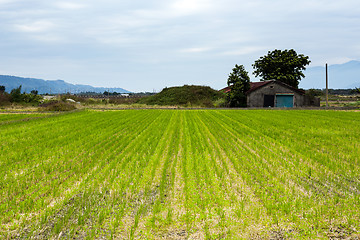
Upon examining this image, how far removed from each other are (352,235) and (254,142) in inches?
301

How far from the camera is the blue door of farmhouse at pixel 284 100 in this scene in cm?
4244

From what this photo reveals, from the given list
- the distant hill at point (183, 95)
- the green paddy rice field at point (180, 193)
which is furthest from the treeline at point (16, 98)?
the green paddy rice field at point (180, 193)

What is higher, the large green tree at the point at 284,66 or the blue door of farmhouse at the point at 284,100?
the large green tree at the point at 284,66

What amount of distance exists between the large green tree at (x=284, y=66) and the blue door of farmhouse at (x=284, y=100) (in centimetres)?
468

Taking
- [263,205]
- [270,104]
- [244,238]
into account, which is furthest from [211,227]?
[270,104]

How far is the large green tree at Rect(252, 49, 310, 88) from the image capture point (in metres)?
46.1

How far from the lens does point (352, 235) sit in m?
4.02

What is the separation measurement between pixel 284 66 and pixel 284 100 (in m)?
8.36

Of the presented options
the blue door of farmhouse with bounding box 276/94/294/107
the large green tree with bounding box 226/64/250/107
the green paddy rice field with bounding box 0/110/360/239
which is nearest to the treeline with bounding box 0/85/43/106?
the large green tree with bounding box 226/64/250/107

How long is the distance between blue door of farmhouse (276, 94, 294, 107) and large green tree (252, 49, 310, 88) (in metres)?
4.68

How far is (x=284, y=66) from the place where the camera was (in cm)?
4725

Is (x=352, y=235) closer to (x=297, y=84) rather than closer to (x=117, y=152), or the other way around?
(x=117, y=152)

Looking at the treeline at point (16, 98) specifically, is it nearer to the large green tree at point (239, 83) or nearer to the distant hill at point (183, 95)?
the distant hill at point (183, 95)

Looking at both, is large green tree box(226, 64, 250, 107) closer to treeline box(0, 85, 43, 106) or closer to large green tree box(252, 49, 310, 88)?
large green tree box(252, 49, 310, 88)
